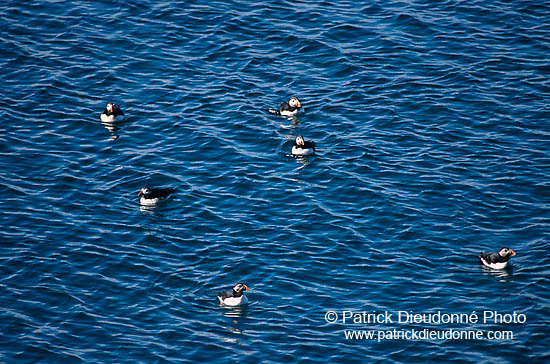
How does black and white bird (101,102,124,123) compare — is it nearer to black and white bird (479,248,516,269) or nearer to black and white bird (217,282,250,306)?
black and white bird (217,282,250,306)

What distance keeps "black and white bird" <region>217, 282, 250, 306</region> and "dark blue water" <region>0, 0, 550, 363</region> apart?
37cm

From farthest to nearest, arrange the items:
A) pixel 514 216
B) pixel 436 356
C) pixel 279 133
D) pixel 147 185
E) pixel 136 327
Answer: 1. pixel 279 133
2. pixel 147 185
3. pixel 514 216
4. pixel 136 327
5. pixel 436 356

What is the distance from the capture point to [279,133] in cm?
3503

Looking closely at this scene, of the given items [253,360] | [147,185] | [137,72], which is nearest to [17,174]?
[147,185]

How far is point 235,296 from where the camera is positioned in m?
24.2

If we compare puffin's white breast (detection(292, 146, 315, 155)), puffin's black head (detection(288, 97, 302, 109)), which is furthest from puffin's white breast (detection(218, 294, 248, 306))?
puffin's black head (detection(288, 97, 302, 109))

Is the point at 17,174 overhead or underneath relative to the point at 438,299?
overhead

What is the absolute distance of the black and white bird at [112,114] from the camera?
1369 inches

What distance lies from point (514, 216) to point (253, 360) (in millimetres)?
12114

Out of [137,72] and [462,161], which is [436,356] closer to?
[462,161]

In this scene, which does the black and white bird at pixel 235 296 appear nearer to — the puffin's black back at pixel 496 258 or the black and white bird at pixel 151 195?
the black and white bird at pixel 151 195

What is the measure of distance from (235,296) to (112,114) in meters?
14.1

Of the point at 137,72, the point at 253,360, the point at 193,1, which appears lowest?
the point at 253,360

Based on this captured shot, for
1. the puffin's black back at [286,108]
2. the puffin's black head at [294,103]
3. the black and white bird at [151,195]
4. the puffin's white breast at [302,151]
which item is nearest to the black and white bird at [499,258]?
the puffin's white breast at [302,151]
